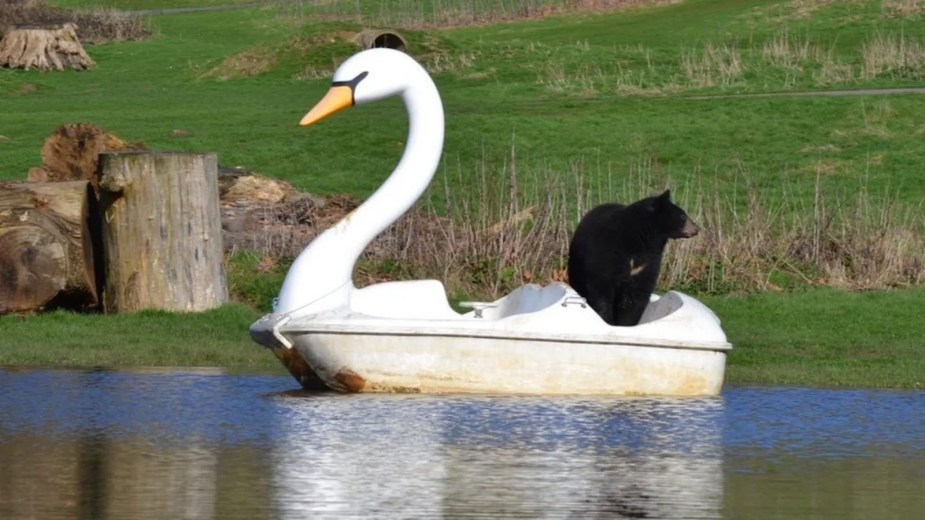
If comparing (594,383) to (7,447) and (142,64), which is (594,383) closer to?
(7,447)

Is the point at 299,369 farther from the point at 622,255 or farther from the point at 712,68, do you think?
the point at 712,68

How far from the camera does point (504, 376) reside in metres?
11.3

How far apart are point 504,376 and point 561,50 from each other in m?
30.5

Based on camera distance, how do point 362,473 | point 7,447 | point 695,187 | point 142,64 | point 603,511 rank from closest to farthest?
point 603,511
point 362,473
point 7,447
point 695,187
point 142,64

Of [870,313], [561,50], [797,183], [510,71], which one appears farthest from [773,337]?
[561,50]

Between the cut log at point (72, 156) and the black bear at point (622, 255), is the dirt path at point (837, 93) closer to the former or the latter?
the cut log at point (72, 156)

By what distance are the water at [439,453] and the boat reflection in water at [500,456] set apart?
0.02 meters

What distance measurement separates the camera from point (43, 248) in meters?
15.0

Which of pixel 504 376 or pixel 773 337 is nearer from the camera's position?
pixel 504 376

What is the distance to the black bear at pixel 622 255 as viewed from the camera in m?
12.9

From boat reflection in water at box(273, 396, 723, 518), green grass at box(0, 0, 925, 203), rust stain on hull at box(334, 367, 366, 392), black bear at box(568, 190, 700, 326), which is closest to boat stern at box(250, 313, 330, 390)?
rust stain on hull at box(334, 367, 366, 392)

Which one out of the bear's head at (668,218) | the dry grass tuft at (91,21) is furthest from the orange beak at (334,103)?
the dry grass tuft at (91,21)

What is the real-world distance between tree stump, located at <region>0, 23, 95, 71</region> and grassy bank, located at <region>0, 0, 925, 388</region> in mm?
1048

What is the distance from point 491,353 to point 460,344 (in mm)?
190
